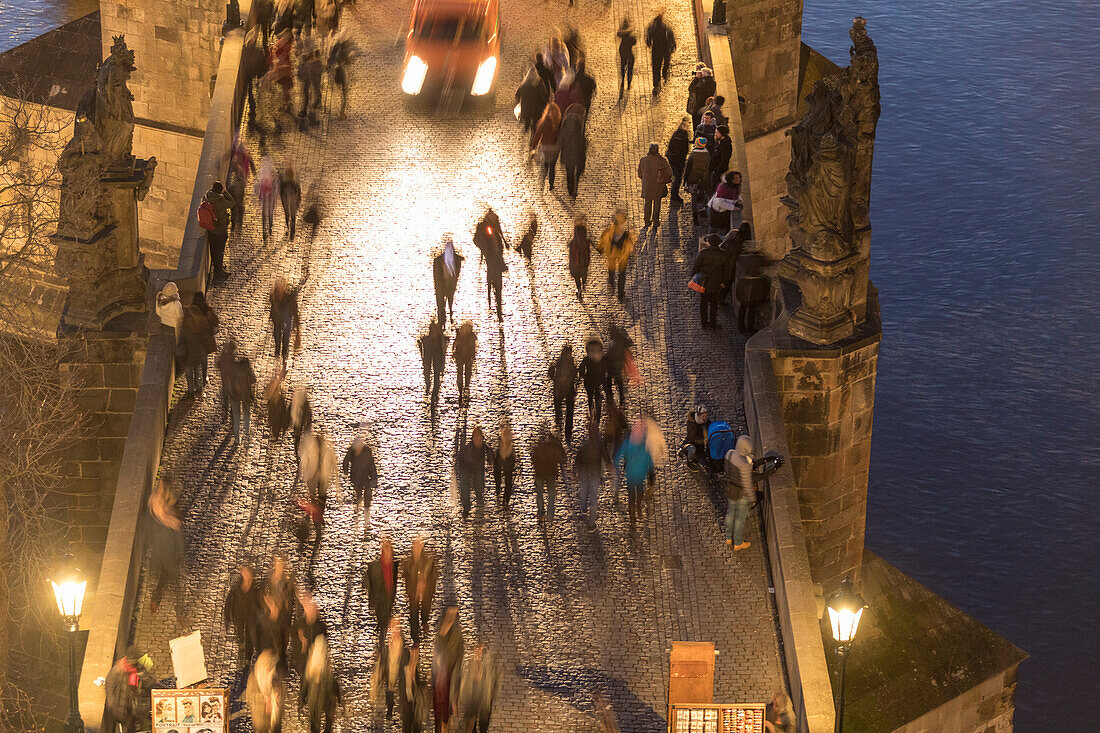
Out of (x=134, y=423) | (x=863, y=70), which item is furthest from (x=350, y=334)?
(x=863, y=70)

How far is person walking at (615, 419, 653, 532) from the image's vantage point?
24000 mm

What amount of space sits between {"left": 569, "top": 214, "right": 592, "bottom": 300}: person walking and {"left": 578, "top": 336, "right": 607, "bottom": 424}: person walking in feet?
9.54

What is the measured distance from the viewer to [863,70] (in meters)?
26.0

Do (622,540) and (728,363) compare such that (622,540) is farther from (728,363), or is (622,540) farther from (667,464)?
(728,363)

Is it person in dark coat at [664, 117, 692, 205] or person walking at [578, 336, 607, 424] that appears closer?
person walking at [578, 336, 607, 424]

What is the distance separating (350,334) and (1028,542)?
65.3 feet

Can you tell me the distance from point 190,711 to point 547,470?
18.2ft

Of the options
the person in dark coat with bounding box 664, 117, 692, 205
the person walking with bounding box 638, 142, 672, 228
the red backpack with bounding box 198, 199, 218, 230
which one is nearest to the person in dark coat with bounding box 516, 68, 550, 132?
the person in dark coat with bounding box 664, 117, 692, 205

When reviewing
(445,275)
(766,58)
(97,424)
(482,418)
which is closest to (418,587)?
(482,418)

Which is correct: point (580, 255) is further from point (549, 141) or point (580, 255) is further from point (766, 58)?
point (766, 58)

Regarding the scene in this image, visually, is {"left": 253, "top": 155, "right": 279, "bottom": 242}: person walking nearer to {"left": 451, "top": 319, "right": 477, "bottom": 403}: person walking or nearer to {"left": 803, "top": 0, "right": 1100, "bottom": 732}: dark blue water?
{"left": 451, "top": 319, "right": 477, "bottom": 403}: person walking

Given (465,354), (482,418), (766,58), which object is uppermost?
(766,58)

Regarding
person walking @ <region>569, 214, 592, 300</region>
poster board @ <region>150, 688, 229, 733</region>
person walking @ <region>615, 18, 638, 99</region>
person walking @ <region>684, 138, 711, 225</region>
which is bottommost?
poster board @ <region>150, 688, 229, 733</region>

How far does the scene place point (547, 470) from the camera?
23.8 metres
